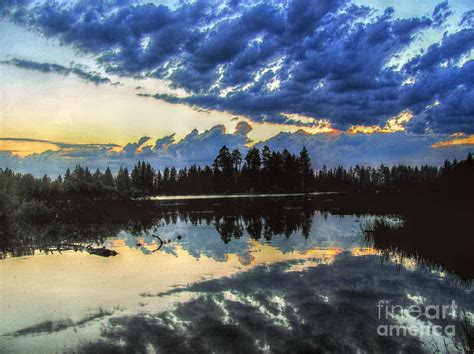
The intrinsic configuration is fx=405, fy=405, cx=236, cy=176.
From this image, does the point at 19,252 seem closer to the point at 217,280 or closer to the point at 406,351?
the point at 217,280

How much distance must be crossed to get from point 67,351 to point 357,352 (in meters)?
8.53

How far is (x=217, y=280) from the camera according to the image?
66.2 ft

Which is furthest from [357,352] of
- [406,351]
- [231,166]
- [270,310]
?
[231,166]

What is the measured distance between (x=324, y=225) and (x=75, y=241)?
81.9ft

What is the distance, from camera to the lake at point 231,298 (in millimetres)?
12641

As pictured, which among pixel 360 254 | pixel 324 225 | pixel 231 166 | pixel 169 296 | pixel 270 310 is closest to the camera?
pixel 270 310

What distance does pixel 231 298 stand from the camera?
667 inches

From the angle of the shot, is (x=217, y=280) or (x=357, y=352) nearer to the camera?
(x=357, y=352)

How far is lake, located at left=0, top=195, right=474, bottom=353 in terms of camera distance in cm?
1264

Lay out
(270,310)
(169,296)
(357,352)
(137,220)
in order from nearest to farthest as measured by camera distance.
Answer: (357,352) → (270,310) → (169,296) → (137,220)

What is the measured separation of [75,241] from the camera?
107 feet

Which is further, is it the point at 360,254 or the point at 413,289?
the point at 360,254

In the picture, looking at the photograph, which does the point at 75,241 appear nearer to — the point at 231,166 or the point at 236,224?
the point at 236,224

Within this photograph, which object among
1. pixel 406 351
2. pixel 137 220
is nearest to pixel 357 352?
pixel 406 351
